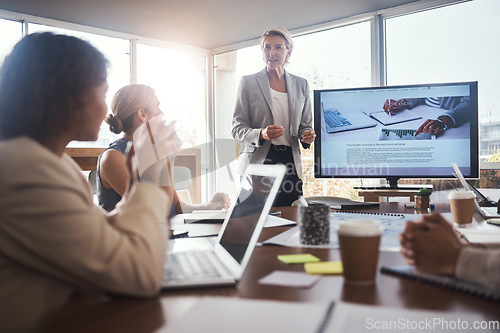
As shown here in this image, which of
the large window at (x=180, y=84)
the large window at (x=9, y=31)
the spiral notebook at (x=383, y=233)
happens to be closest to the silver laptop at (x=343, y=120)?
the spiral notebook at (x=383, y=233)

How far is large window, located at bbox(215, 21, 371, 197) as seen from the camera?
15.8 feet

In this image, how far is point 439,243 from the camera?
773mm

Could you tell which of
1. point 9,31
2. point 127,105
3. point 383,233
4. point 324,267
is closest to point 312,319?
point 324,267

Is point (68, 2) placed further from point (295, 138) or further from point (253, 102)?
point (295, 138)

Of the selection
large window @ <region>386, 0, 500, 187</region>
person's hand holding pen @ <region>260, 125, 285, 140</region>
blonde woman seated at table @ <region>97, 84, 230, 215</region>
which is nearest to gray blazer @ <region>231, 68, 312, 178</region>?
person's hand holding pen @ <region>260, 125, 285, 140</region>

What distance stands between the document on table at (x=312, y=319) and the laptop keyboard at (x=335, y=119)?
1.96m

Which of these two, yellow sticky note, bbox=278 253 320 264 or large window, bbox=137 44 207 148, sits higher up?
large window, bbox=137 44 207 148

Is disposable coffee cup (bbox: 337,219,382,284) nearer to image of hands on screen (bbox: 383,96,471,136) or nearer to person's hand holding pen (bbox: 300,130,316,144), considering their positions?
person's hand holding pen (bbox: 300,130,316,144)

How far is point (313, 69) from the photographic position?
5.24 metres

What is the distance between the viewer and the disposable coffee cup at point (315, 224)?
108 centimetres

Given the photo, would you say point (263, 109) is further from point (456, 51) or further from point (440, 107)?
point (456, 51)

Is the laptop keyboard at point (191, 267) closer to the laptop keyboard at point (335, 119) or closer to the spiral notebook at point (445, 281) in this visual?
the spiral notebook at point (445, 281)

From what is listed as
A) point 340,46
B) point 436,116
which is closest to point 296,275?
point 436,116

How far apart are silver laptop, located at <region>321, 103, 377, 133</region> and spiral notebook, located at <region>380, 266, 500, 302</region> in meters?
1.75
